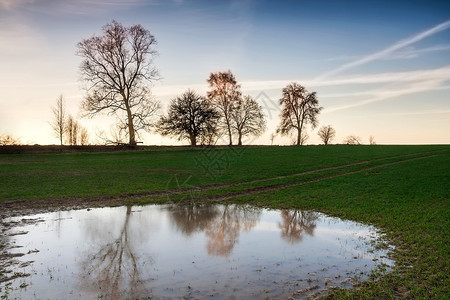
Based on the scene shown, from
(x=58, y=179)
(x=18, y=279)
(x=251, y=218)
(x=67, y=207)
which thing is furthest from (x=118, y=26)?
(x=18, y=279)

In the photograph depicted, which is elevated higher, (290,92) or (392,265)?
(290,92)

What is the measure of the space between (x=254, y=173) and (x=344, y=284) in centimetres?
2130

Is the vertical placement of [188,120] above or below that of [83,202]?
above

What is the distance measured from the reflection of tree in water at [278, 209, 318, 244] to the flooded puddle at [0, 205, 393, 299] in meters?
0.04

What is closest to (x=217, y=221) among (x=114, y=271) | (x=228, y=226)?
(x=228, y=226)

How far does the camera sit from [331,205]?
1741 cm

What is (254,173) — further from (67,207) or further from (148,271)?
(148,271)

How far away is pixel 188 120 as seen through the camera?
55281mm

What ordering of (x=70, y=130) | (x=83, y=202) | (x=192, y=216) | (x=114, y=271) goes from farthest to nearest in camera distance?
1. (x=70, y=130)
2. (x=83, y=202)
3. (x=192, y=216)
4. (x=114, y=271)

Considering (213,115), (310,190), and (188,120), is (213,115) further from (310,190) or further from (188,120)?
(310,190)

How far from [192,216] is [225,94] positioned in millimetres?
47513

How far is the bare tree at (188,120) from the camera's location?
54688 mm

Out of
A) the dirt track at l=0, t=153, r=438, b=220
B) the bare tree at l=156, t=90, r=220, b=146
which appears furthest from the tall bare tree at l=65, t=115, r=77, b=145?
the dirt track at l=0, t=153, r=438, b=220

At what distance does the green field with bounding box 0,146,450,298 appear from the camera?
8.91 metres
